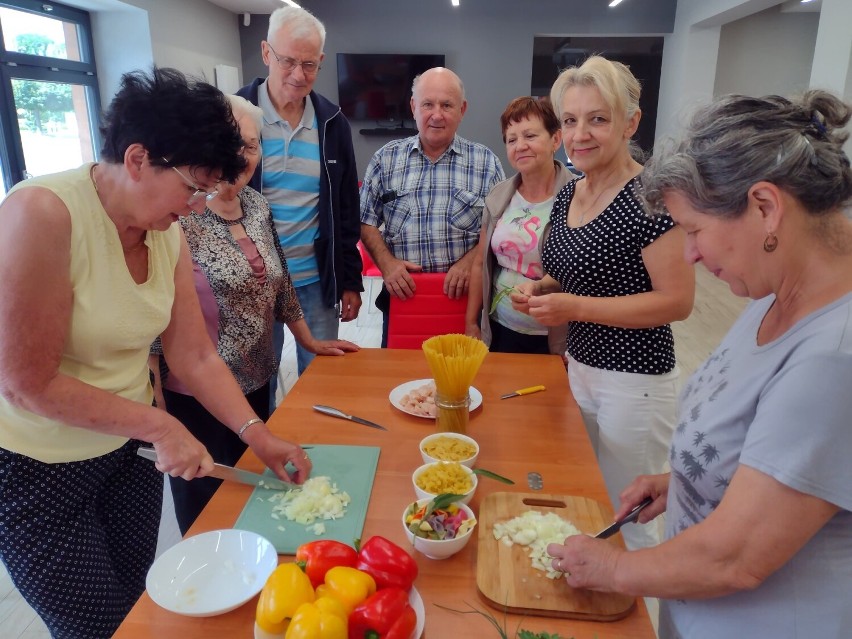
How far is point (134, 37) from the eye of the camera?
5.57 meters

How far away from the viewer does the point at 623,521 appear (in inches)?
42.8

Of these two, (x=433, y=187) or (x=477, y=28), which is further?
(x=477, y=28)

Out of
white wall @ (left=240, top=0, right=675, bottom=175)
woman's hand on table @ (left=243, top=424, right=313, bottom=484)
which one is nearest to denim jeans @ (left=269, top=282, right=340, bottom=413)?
woman's hand on table @ (left=243, top=424, right=313, bottom=484)

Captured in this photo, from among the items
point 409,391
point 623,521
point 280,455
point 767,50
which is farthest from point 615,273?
point 767,50

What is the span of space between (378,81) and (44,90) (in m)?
3.90

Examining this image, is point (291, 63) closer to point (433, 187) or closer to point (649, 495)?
point (433, 187)

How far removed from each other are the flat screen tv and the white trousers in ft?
22.0

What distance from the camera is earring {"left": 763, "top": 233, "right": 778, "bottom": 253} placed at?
31.7 inches

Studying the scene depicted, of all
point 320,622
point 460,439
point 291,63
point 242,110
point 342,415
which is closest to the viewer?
point 320,622

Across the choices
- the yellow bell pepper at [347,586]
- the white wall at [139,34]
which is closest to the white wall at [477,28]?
the white wall at [139,34]

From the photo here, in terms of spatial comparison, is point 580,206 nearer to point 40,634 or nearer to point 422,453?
point 422,453

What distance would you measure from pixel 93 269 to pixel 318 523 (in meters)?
0.64

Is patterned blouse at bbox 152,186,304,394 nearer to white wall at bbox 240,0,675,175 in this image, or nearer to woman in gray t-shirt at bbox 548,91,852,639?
woman in gray t-shirt at bbox 548,91,852,639

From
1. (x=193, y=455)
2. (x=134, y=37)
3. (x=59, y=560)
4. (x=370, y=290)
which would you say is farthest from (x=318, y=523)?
(x=134, y=37)
